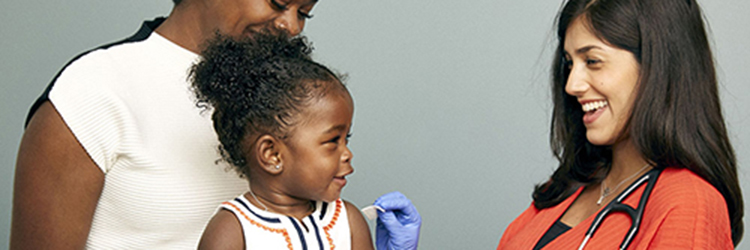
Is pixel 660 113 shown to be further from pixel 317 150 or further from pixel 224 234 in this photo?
pixel 224 234

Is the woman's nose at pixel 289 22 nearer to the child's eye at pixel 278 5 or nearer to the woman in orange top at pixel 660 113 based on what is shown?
the child's eye at pixel 278 5

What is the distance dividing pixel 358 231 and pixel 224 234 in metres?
0.28

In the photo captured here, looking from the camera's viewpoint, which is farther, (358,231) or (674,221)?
(358,231)

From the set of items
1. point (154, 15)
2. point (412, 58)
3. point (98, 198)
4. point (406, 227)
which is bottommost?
point (406, 227)

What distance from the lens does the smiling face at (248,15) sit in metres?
1.47

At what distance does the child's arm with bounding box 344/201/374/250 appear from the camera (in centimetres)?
144

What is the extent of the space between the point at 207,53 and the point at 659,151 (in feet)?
2.90

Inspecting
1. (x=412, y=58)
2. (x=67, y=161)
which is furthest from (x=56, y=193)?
(x=412, y=58)

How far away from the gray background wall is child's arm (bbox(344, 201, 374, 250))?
1.34m

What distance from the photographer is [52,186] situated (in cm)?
137

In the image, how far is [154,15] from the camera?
2.73 metres

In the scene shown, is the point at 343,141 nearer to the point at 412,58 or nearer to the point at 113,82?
the point at 113,82

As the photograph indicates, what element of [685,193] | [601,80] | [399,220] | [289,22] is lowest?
[399,220]

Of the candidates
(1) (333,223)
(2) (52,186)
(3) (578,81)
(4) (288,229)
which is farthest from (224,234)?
(3) (578,81)
